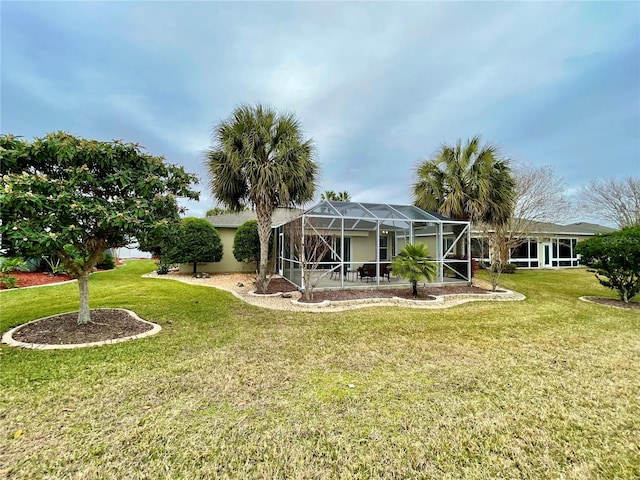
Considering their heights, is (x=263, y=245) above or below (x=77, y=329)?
above

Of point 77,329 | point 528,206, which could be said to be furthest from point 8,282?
point 528,206

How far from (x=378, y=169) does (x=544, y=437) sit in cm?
Result: 1988

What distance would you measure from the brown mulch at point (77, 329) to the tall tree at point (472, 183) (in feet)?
43.0

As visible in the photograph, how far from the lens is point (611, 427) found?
2.82 m

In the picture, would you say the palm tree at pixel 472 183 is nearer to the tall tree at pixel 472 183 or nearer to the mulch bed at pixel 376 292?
the tall tree at pixel 472 183

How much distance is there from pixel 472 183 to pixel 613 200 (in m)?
18.6

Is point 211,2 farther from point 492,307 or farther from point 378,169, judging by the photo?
point 378,169

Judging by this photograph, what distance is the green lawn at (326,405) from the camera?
229 cm

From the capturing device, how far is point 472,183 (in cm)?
1320

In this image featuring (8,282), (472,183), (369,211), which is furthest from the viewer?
(472,183)

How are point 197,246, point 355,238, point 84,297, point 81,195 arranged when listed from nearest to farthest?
point 81,195 → point 84,297 → point 197,246 → point 355,238

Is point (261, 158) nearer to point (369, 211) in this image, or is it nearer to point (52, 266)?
point (369, 211)

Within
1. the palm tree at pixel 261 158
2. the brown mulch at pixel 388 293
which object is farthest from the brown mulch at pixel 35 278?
the brown mulch at pixel 388 293

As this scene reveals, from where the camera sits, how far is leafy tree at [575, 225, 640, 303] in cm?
877
